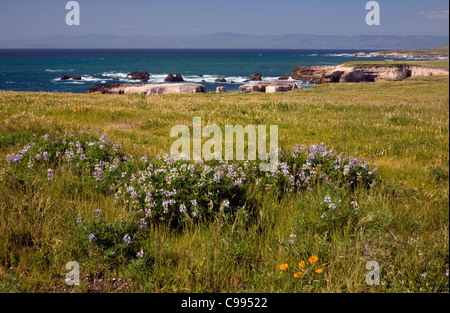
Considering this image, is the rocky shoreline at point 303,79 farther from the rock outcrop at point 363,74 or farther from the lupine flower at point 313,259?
the lupine flower at point 313,259

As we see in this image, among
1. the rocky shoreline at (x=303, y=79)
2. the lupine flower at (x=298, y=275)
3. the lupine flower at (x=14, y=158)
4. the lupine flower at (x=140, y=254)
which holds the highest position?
the rocky shoreline at (x=303, y=79)

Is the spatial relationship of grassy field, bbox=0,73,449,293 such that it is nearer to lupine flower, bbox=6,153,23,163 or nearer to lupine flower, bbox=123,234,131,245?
lupine flower, bbox=123,234,131,245

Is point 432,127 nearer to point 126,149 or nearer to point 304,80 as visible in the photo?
point 126,149

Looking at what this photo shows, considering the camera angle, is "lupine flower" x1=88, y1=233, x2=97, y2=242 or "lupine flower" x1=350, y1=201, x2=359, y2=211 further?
"lupine flower" x1=350, y1=201, x2=359, y2=211

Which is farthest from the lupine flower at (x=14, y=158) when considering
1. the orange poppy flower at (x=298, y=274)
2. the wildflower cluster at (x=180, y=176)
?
the orange poppy flower at (x=298, y=274)

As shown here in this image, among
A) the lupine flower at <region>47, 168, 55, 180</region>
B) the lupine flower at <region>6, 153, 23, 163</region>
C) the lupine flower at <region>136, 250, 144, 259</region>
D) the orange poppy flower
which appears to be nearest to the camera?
the orange poppy flower

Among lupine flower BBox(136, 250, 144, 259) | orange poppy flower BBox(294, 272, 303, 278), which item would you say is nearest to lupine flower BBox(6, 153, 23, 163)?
lupine flower BBox(136, 250, 144, 259)

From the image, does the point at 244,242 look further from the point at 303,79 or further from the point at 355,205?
the point at 303,79

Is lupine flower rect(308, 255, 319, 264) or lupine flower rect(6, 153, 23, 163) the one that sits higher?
lupine flower rect(6, 153, 23, 163)

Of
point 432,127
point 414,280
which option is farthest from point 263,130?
point 414,280

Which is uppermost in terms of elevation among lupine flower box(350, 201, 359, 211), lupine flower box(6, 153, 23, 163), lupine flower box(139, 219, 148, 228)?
lupine flower box(6, 153, 23, 163)

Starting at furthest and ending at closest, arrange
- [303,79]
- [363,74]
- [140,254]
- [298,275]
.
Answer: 1. [303,79]
2. [363,74]
3. [140,254]
4. [298,275]

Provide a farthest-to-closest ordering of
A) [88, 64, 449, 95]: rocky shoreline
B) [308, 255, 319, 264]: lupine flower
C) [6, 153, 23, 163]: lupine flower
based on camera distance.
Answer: [88, 64, 449, 95]: rocky shoreline
[6, 153, 23, 163]: lupine flower
[308, 255, 319, 264]: lupine flower

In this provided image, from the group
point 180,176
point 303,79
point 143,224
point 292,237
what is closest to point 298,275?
point 292,237
